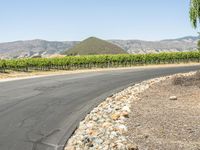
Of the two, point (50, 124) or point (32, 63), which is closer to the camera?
point (50, 124)

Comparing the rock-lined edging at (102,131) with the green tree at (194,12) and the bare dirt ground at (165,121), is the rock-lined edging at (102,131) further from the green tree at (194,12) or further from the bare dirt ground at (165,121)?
the green tree at (194,12)

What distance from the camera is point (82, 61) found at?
67.7m

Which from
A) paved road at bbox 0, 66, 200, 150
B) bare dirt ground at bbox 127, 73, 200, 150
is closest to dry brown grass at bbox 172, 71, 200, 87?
bare dirt ground at bbox 127, 73, 200, 150

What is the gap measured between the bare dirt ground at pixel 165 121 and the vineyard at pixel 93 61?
4449 cm

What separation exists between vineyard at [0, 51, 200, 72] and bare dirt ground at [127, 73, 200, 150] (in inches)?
1752

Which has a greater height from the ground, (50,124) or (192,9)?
(192,9)

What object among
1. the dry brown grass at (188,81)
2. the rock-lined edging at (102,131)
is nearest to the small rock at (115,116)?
the rock-lined edging at (102,131)

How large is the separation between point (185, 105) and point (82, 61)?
172ft

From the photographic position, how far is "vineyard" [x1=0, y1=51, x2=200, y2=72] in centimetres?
6164

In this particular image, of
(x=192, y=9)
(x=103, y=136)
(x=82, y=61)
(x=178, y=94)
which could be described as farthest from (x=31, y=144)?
(x=82, y=61)

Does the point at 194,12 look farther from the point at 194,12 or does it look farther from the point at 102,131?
the point at 102,131

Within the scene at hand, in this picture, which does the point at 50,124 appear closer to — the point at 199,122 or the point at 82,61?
the point at 199,122

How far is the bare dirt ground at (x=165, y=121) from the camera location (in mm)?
9883

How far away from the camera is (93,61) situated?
6938 cm
